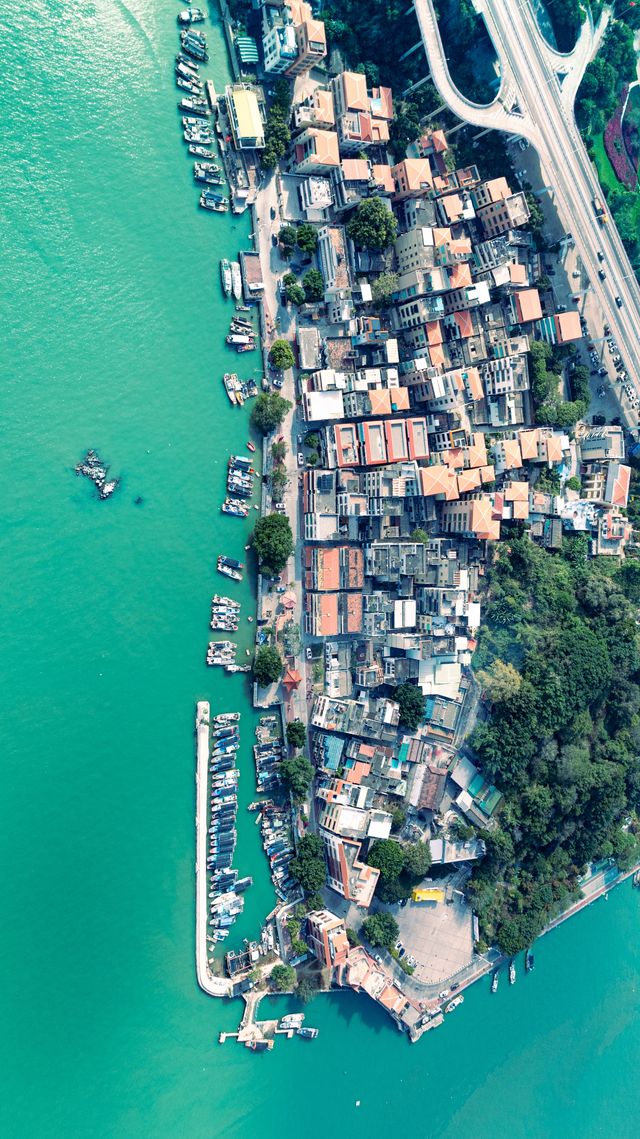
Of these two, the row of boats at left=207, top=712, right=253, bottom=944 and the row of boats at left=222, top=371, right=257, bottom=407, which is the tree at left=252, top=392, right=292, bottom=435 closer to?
the row of boats at left=222, top=371, right=257, bottom=407

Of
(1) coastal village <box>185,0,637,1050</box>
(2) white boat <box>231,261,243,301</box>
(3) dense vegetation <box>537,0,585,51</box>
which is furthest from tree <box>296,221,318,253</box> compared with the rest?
(3) dense vegetation <box>537,0,585,51</box>

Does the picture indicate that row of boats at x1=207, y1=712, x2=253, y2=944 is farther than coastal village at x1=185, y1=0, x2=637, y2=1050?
No

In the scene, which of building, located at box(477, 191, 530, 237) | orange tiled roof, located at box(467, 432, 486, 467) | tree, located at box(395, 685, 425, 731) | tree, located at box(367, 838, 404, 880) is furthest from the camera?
building, located at box(477, 191, 530, 237)

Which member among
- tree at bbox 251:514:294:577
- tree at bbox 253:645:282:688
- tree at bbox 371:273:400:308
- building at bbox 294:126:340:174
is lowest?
tree at bbox 253:645:282:688

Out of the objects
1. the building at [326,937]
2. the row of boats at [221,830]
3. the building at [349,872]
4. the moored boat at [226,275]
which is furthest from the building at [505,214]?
the building at [326,937]

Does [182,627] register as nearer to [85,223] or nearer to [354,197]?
[85,223]

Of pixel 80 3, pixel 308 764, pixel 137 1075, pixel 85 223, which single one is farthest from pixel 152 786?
pixel 80 3

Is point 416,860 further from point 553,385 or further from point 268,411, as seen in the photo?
point 553,385
